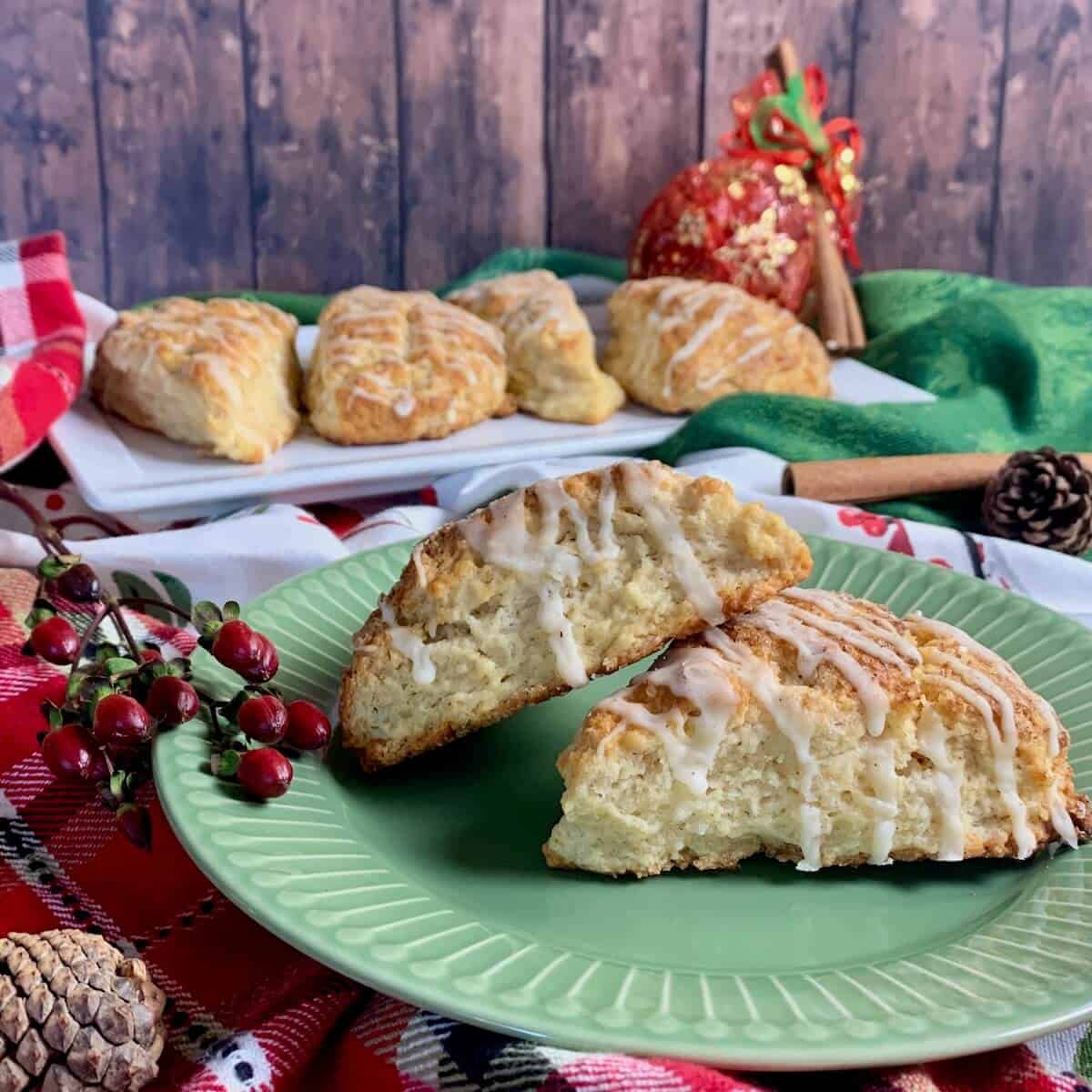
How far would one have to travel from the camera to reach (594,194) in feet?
12.3

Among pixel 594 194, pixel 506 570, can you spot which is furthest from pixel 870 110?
pixel 506 570

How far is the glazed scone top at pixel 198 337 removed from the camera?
236cm

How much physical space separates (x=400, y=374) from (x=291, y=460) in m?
0.26

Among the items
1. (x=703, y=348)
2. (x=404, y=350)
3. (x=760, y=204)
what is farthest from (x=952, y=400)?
(x=404, y=350)

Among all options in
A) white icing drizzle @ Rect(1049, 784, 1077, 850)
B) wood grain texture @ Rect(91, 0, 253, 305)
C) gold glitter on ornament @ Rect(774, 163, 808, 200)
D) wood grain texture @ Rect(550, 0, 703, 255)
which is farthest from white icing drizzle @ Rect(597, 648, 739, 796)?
wood grain texture @ Rect(550, 0, 703, 255)

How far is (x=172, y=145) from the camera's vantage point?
3268 millimetres

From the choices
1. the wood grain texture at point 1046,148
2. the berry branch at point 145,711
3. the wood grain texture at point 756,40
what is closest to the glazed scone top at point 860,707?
the berry branch at point 145,711

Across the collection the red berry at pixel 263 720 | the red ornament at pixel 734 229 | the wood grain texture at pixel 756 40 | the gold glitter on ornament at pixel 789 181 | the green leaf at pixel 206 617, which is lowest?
the red berry at pixel 263 720

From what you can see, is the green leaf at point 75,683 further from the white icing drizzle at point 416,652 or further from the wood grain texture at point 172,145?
the wood grain texture at point 172,145

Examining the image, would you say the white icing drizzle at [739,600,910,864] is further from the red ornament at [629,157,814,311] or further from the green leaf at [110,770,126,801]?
the red ornament at [629,157,814,311]

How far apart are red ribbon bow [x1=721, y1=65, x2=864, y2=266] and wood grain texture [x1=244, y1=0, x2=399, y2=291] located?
868mm

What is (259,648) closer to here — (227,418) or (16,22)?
(227,418)

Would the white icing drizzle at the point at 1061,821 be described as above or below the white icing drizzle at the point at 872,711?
below

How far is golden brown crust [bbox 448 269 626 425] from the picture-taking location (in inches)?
102
